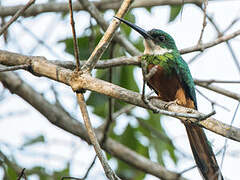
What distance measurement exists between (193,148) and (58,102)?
151cm

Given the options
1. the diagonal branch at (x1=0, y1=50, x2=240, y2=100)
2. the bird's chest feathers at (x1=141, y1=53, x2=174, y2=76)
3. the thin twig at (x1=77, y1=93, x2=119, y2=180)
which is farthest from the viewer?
the bird's chest feathers at (x1=141, y1=53, x2=174, y2=76)

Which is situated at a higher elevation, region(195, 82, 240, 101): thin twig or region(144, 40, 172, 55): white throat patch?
region(144, 40, 172, 55): white throat patch

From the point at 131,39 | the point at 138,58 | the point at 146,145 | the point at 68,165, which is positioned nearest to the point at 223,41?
the point at 138,58

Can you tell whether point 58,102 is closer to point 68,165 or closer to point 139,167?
point 68,165

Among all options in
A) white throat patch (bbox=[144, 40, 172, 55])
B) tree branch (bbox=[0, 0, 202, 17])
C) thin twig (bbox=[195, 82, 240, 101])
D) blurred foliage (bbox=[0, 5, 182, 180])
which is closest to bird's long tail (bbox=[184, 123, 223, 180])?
thin twig (bbox=[195, 82, 240, 101])

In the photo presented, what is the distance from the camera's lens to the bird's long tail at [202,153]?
2969mm


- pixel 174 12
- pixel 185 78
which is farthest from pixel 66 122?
pixel 174 12

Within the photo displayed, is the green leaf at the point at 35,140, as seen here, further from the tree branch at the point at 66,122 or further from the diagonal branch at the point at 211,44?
the diagonal branch at the point at 211,44

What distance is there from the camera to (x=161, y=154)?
13.8ft

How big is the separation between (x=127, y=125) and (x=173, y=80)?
101cm

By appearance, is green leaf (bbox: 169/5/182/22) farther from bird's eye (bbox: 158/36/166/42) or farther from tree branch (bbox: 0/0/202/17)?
bird's eye (bbox: 158/36/166/42)

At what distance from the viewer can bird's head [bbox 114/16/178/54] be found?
379 centimetres

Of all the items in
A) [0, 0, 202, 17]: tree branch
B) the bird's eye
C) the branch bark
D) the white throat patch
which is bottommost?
the branch bark

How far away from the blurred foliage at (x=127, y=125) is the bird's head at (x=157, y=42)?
0.62ft
